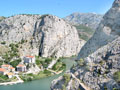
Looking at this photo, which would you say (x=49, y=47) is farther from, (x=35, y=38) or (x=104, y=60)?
(x=104, y=60)

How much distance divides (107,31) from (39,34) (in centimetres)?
6507

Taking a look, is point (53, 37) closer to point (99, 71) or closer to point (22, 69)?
point (22, 69)

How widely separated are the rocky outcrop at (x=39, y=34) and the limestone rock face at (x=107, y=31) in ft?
174

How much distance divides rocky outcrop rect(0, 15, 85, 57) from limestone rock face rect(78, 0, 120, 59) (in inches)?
2087

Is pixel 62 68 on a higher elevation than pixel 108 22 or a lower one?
lower

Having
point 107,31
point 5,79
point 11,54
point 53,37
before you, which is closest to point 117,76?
point 107,31

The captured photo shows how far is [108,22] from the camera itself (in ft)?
83.3

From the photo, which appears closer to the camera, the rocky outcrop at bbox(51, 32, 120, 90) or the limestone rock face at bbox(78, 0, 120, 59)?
the rocky outcrop at bbox(51, 32, 120, 90)

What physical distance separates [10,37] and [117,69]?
7027 centimetres

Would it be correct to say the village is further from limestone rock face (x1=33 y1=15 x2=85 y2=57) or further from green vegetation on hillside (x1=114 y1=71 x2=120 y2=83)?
green vegetation on hillside (x1=114 y1=71 x2=120 y2=83)

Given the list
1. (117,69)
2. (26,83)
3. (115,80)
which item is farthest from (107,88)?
(26,83)

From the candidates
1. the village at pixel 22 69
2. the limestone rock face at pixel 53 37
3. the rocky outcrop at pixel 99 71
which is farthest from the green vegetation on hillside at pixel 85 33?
the rocky outcrop at pixel 99 71

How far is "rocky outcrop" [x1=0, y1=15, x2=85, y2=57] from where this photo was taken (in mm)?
82562

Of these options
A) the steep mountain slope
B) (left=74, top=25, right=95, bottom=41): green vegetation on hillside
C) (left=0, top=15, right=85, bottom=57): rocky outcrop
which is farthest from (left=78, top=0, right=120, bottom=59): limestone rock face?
(left=74, top=25, right=95, bottom=41): green vegetation on hillside
